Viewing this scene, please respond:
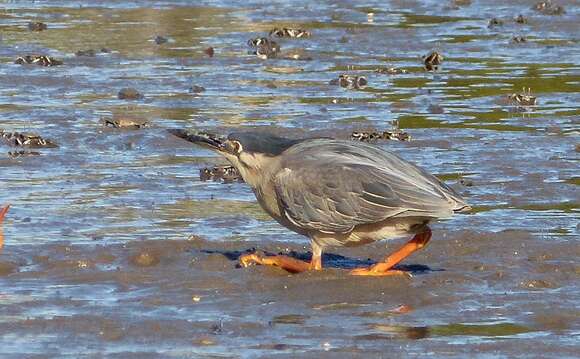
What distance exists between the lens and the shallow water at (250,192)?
291 inches

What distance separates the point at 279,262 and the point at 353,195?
0.53 m

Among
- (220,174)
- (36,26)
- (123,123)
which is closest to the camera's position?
(220,174)

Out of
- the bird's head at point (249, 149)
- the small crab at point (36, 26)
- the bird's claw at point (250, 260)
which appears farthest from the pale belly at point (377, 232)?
the small crab at point (36, 26)

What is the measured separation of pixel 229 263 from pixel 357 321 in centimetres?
130

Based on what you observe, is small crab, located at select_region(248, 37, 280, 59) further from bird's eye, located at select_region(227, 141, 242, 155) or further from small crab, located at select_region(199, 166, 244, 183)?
bird's eye, located at select_region(227, 141, 242, 155)

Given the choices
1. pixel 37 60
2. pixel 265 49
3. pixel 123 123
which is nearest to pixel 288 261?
pixel 123 123

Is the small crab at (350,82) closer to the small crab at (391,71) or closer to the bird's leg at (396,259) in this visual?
the small crab at (391,71)

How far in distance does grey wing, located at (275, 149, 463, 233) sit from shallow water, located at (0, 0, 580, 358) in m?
0.33

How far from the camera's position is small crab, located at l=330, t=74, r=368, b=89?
13.9 meters

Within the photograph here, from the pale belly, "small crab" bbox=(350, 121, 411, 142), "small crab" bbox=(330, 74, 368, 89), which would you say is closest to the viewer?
the pale belly

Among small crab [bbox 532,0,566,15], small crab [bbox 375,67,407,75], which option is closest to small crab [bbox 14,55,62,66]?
small crab [bbox 375,67,407,75]

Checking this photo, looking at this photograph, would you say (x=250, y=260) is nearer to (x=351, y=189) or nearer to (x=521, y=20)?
(x=351, y=189)

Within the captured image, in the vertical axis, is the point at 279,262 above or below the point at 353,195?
below

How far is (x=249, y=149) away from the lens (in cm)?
850
